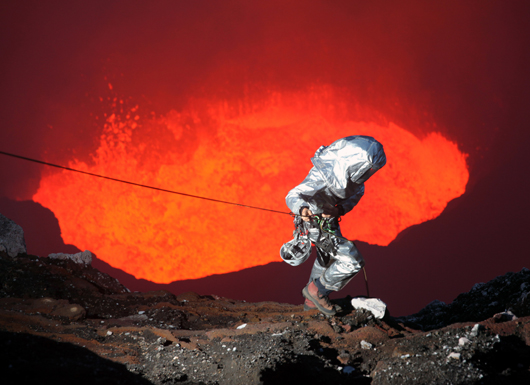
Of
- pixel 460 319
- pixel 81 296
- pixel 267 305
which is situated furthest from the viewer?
pixel 267 305

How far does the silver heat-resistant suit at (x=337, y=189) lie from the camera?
2.78 meters

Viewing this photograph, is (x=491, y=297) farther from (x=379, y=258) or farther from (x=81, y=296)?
(x=81, y=296)

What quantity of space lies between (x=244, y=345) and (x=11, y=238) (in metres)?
3.87

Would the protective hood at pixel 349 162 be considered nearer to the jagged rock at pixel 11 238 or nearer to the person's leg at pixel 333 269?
the person's leg at pixel 333 269

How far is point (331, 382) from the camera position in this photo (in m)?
1.91

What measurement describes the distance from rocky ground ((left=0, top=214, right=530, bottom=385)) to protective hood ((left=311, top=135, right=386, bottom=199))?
1.12 m

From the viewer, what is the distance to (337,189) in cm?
287

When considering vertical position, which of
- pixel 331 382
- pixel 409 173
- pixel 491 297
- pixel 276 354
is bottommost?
pixel 331 382

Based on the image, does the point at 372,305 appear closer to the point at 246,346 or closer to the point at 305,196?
the point at 305,196

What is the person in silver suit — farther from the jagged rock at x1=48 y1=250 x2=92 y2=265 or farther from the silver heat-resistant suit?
the jagged rock at x1=48 y1=250 x2=92 y2=265

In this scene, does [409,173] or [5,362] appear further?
[409,173]

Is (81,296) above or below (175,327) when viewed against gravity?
above

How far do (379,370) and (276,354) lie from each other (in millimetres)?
573

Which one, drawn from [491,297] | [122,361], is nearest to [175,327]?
[122,361]
